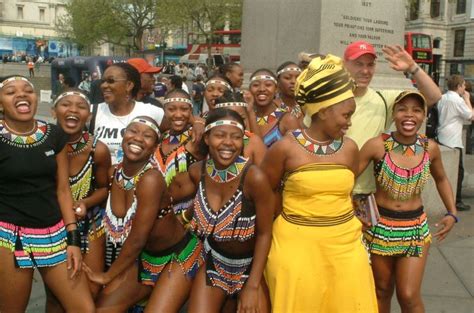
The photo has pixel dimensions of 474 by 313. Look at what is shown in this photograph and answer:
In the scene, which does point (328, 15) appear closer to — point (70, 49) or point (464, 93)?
point (464, 93)

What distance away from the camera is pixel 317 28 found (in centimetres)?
733

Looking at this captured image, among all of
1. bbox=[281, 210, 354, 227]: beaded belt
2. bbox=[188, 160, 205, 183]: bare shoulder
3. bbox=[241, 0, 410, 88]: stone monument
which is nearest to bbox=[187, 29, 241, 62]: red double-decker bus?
bbox=[241, 0, 410, 88]: stone monument

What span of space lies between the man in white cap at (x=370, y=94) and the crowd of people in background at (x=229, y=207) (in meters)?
0.01

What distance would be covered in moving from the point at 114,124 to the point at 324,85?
2107 millimetres

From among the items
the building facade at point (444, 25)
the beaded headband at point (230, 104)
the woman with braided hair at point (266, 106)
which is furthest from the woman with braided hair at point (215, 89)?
the building facade at point (444, 25)

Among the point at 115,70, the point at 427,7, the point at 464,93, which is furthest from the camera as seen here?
the point at 427,7

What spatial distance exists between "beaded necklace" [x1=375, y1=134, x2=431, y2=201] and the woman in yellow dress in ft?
1.76

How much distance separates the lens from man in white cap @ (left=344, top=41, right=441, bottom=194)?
4.31 meters

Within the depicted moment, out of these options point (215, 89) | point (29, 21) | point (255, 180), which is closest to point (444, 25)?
point (215, 89)

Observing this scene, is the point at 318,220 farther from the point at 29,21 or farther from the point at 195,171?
the point at 29,21

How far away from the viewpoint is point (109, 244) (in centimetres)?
419

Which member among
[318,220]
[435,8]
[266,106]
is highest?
[435,8]

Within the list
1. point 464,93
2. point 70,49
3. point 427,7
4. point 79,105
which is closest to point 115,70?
point 79,105

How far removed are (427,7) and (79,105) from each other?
205ft
